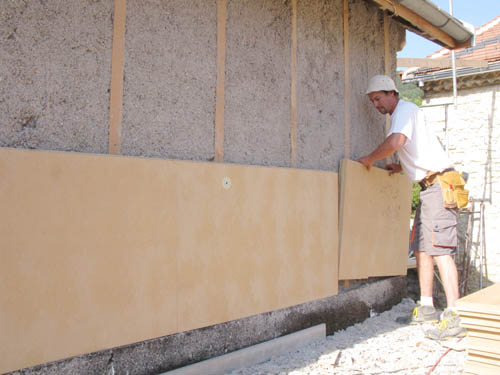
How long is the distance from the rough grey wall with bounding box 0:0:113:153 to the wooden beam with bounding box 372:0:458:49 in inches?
93.2

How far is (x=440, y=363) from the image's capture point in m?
2.62

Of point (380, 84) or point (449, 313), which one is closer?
point (449, 313)

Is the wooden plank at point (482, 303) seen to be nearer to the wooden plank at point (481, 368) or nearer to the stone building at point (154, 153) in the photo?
the wooden plank at point (481, 368)

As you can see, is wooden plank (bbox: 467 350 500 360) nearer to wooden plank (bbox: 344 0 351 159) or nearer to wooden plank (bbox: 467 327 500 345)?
wooden plank (bbox: 467 327 500 345)

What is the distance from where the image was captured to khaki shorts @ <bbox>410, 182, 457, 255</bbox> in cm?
332

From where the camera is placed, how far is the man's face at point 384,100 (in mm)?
3600

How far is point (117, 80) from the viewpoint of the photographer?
207 centimetres

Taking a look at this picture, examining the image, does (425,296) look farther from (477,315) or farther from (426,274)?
(477,315)

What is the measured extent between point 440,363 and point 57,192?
7.95 ft

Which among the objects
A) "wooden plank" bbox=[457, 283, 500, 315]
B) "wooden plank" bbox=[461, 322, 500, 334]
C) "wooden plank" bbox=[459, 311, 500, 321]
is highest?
"wooden plank" bbox=[457, 283, 500, 315]

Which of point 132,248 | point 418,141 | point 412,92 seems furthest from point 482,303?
point 412,92

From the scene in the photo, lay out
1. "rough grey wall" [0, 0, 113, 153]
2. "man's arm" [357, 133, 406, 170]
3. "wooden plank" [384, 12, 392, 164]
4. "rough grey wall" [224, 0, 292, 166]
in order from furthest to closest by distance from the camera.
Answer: "wooden plank" [384, 12, 392, 164]
"man's arm" [357, 133, 406, 170]
"rough grey wall" [224, 0, 292, 166]
"rough grey wall" [0, 0, 113, 153]

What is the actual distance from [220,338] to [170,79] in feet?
4.86

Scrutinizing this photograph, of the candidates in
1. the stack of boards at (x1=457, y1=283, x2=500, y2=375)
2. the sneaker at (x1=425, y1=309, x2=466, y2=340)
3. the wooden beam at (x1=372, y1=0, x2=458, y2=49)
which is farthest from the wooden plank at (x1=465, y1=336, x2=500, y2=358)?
the wooden beam at (x1=372, y1=0, x2=458, y2=49)
